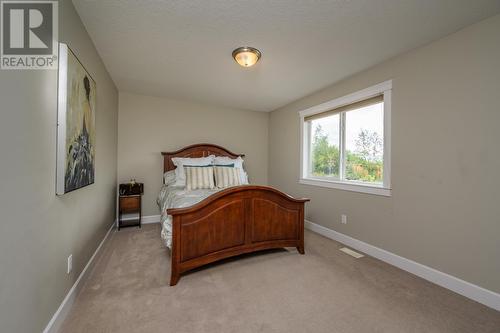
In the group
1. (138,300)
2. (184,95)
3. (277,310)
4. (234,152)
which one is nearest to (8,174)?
(138,300)

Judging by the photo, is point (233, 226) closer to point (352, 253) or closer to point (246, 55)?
point (352, 253)

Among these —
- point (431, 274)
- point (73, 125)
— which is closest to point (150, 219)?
point (73, 125)

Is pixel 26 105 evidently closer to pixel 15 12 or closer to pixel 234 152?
pixel 15 12

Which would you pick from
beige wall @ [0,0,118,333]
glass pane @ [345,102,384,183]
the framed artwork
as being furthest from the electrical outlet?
glass pane @ [345,102,384,183]

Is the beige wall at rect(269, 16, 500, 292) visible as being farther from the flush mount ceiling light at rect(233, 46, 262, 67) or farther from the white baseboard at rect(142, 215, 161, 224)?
the white baseboard at rect(142, 215, 161, 224)

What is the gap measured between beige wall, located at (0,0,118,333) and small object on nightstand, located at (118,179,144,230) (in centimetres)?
153

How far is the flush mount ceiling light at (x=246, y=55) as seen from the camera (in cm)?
223

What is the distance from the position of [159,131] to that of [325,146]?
293 centimetres

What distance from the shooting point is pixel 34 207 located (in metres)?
1.20

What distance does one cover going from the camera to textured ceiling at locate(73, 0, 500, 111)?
168 centimetres

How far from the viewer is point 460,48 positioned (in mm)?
1936

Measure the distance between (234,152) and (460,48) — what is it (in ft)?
11.6

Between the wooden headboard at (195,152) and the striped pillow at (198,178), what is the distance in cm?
65

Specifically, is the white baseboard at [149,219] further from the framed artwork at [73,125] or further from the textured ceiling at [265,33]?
the textured ceiling at [265,33]
